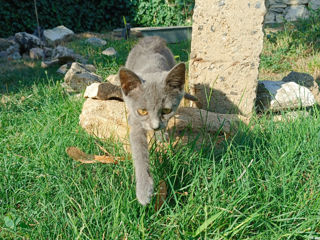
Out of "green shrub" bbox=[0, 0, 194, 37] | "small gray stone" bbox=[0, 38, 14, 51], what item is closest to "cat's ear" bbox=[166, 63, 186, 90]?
"small gray stone" bbox=[0, 38, 14, 51]

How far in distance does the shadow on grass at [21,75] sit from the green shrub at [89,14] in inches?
99.0

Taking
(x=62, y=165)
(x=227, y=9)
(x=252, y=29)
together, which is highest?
(x=227, y=9)

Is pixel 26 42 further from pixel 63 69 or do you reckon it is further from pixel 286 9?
pixel 286 9

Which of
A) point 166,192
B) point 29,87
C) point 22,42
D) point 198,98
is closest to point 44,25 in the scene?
point 22,42

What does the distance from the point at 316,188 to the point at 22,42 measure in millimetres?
6072

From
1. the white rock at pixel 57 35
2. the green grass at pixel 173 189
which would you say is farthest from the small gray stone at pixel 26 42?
the green grass at pixel 173 189

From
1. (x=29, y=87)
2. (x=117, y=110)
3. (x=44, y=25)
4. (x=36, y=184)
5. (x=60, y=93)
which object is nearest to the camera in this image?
(x=36, y=184)

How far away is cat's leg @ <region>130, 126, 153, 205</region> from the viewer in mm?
1455

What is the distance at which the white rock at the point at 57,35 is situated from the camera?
688cm

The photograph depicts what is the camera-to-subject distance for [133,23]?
9.02 metres

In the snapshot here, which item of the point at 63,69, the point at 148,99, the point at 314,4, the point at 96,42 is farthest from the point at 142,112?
the point at 314,4

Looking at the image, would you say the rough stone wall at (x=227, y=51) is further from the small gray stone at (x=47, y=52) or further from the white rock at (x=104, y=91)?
the small gray stone at (x=47, y=52)

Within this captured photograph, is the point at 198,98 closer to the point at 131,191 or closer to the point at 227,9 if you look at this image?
the point at 227,9

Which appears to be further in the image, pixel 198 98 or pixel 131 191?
pixel 198 98
